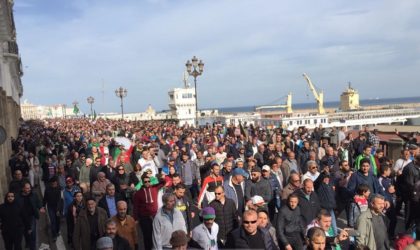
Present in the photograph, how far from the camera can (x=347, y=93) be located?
7125 centimetres

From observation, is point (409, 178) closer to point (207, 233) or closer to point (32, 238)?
point (207, 233)

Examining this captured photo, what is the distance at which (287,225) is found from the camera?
5.85 metres

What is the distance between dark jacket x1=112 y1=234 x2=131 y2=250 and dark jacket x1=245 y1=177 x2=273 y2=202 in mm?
2888

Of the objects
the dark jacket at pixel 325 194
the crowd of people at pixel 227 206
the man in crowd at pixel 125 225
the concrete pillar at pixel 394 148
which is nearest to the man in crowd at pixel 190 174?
the crowd of people at pixel 227 206

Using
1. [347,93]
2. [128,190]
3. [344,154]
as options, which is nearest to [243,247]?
[128,190]

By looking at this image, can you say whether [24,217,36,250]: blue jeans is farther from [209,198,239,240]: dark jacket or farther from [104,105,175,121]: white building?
[104,105,175,121]: white building

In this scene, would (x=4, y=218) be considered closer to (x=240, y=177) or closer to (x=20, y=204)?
(x=20, y=204)

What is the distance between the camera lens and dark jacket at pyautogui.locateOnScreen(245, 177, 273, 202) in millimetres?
8039

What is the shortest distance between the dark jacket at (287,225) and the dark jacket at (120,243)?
1981 mm

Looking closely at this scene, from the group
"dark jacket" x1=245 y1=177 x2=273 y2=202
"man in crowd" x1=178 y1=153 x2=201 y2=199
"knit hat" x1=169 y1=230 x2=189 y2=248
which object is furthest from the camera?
"man in crowd" x1=178 y1=153 x2=201 y2=199

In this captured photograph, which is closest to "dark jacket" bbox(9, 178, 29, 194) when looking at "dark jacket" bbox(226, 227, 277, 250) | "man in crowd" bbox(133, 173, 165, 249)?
"man in crowd" bbox(133, 173, 165, 249)

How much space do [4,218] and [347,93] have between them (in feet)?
226

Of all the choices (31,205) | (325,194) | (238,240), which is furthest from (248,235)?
(31,205)

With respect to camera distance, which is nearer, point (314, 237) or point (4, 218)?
point (314, 237)
